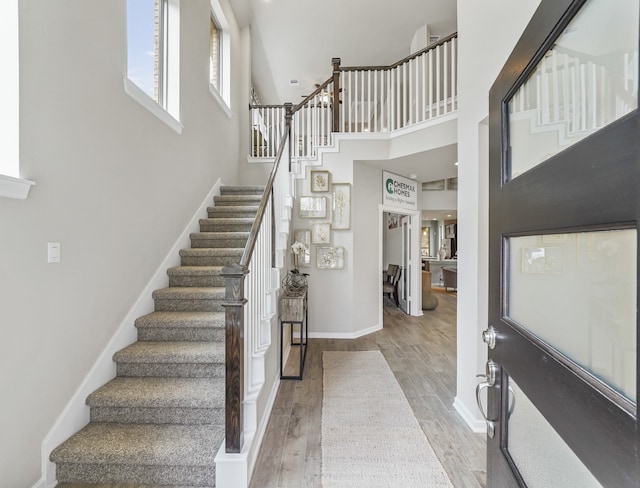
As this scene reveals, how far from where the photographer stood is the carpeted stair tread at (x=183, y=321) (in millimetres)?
2363

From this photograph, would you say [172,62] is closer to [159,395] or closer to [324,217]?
[324,217]

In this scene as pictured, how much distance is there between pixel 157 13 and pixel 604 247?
4.11 meters

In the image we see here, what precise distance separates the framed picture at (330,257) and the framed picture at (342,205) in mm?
345

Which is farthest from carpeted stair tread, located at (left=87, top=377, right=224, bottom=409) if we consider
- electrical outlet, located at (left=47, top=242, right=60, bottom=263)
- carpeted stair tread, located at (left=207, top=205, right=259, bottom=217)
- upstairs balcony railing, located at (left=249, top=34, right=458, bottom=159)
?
upstairs balcony railing, located at (left=249, top=34, right=458, bottom=159)

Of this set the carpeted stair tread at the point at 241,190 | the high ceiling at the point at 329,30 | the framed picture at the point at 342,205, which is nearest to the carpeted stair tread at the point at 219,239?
the carpeted stair tread at the point at 241,190

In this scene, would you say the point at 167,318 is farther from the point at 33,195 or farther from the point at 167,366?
the point at 33,195

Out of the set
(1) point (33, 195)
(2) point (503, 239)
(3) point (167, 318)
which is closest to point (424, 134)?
(2) point (503, 239)

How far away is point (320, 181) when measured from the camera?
4.45 metres

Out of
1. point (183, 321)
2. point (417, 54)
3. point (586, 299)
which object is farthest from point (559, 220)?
point (417, 54)

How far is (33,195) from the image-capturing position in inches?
61.7

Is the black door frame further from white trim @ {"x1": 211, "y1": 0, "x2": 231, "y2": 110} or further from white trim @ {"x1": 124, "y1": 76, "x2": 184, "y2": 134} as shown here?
white trim @ {"x1": 211, "y1": 0, "x2": 231, "y2": 110}

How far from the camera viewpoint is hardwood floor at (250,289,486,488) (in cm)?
183

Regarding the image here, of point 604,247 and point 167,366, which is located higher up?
point 604,247

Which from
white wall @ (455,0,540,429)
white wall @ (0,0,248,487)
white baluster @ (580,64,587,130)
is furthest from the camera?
white wall @ (455,0,540,429)
